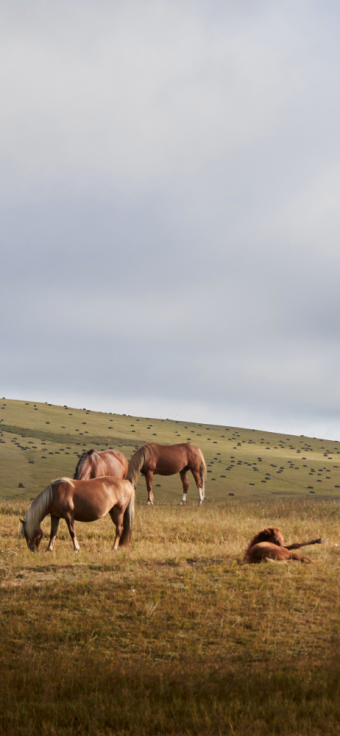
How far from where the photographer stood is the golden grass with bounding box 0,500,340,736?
6.21 m

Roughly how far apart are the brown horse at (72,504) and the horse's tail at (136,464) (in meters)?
11.5

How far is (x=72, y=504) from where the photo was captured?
14969 millimetres

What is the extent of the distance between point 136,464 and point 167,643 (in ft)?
63.8

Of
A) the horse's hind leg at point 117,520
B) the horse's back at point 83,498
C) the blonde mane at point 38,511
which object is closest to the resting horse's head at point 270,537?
the horse's hind leg at point 117,520

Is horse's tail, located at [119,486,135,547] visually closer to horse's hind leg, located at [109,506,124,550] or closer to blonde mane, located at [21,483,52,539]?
horse's hind leg, located at [109,506,124,550]

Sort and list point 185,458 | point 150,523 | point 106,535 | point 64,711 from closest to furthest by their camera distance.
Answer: point 64,711 < point 106,535 < point 150,523 < point 185,458

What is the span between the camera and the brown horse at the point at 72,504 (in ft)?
49.1

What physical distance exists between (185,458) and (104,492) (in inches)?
603

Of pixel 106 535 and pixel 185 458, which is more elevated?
pixel 185 458

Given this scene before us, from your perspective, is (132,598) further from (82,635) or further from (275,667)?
(275,667)

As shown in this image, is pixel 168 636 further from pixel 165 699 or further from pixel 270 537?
pixel 270 537

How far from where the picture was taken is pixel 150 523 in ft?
66.3

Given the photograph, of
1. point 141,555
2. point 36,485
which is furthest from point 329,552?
point 36,485

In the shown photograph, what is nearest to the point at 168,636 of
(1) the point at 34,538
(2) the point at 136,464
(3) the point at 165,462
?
(1) the point at 34,538
